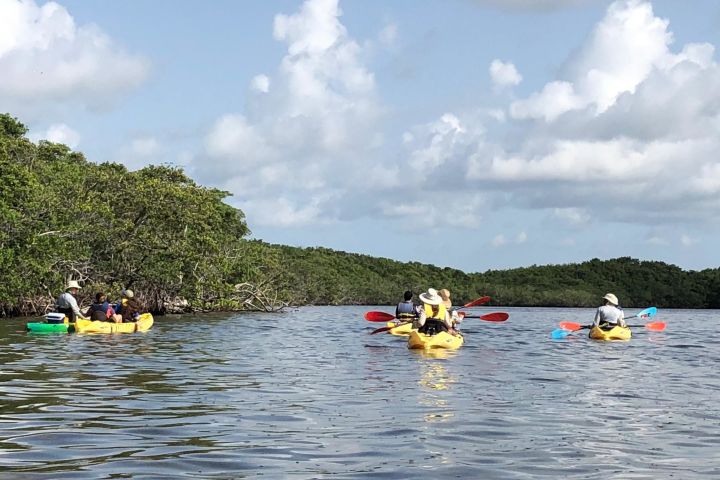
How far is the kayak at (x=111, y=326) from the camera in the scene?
21750 millimetres

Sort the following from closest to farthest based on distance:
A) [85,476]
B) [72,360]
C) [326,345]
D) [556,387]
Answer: [85,476], [556,387], [72,360], [326,345]

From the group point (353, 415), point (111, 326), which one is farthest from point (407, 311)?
point (353, 415)

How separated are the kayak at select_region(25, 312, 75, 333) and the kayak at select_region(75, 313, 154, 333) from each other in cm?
26

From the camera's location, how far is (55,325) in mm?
21781

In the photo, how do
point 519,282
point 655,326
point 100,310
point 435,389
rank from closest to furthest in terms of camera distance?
point 435,389
point 100,310
point 655,326
point 519,282

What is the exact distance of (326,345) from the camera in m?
21.5

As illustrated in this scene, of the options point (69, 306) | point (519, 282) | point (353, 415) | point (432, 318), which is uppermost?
point (519, 282)

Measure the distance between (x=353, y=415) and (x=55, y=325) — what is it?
48.0ft

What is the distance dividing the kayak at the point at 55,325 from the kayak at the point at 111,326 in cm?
26

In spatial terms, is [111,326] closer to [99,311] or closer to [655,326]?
[99,311]

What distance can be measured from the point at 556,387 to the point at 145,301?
29.2m

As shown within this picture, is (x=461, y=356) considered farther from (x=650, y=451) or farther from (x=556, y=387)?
(x=650, y=451)

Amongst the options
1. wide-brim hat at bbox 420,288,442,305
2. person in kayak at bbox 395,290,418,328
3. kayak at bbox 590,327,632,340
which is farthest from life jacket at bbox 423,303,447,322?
kayak at bbox 590,327,632,340

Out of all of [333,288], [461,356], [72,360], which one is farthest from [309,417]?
[333,288]
